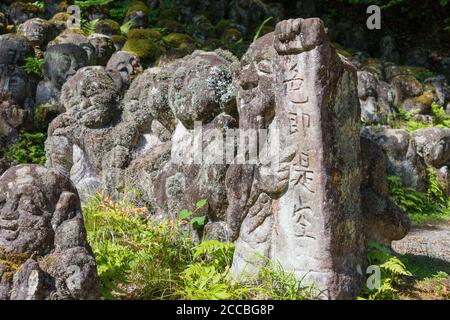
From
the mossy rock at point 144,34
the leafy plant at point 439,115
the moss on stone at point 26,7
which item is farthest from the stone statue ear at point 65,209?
the moss on stone at point 26,7

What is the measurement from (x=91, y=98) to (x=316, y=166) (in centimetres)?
416

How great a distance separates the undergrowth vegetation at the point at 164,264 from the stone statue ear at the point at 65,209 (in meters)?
0.65

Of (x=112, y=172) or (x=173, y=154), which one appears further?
(x=112, y=172)

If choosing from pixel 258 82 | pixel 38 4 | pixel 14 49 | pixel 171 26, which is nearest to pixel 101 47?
pixel 14 49

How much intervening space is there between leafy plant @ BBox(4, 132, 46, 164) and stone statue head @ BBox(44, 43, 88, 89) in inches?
45.8

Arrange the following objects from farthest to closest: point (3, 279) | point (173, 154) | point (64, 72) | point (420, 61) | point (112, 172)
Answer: point (420, 61)
point (64, 72)
point (112, 172)
point (173, 154)
point (3, 279)

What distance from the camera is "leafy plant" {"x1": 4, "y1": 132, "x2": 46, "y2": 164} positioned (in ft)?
34.9

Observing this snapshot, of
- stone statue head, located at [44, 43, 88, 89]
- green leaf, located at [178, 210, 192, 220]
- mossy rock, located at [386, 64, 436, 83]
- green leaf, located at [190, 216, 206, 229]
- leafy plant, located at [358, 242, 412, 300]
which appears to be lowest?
leafy plant, located at [358, 242, 412, 300]

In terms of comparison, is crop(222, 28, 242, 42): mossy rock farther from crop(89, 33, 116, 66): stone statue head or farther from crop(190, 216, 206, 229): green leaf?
crop(190, 216, 206, 229): green leaf

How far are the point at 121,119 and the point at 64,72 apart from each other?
431 cm

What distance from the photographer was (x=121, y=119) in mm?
7477

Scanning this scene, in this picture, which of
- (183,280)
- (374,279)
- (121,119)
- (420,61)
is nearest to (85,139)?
(121,119)

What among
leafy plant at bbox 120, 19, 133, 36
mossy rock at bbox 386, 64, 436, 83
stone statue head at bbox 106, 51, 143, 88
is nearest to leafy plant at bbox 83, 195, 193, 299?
stone statue head at bbox 106, 51, 143, 88
